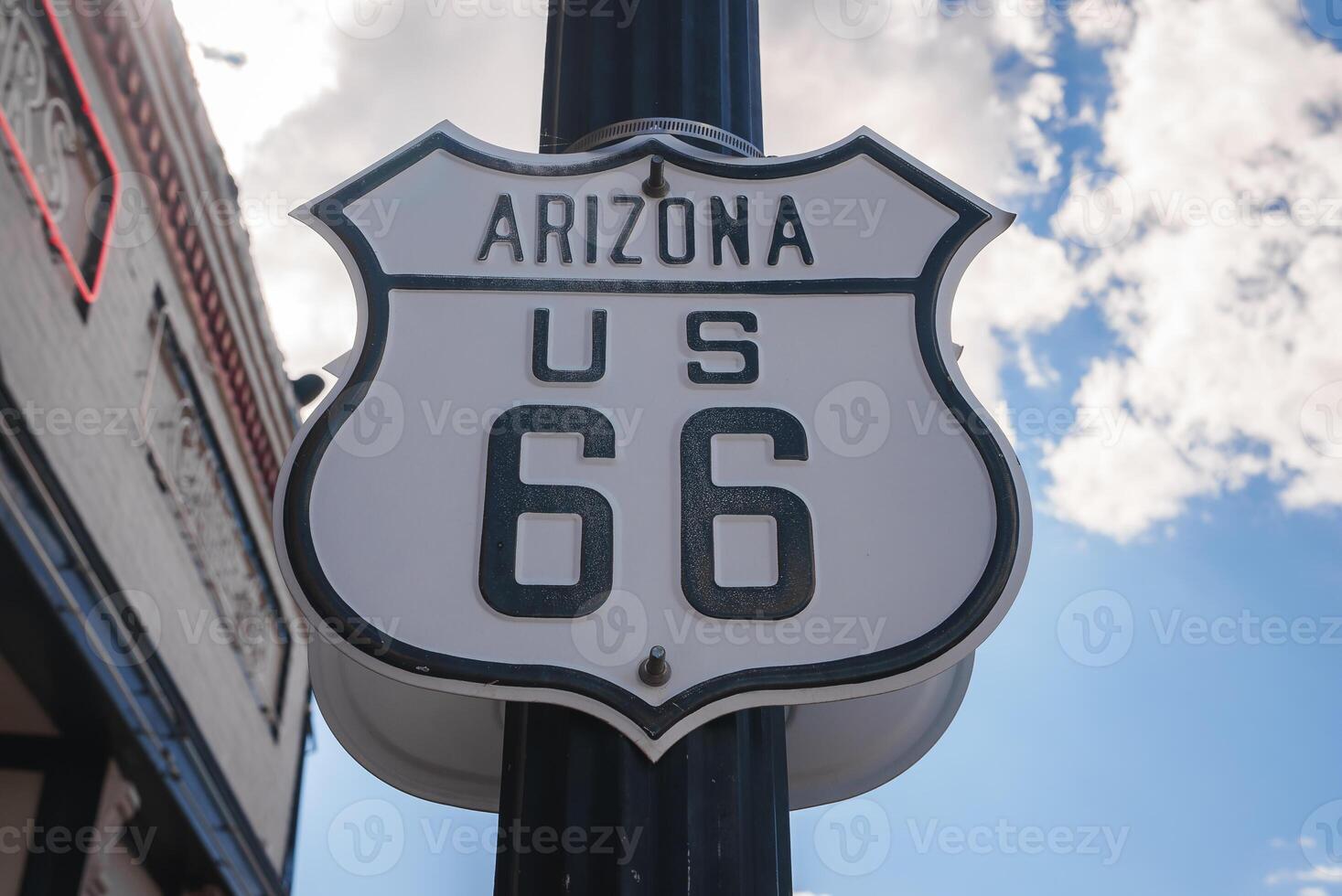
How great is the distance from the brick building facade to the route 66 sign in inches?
123

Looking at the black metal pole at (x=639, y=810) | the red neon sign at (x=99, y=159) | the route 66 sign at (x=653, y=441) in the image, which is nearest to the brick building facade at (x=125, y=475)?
the red neon sign at (x=99, y=159)

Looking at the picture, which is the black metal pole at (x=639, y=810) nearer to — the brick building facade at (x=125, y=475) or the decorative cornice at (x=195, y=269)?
the brick building facade at (x=125, y=475)

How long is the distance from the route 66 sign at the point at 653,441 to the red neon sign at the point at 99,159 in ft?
11.0

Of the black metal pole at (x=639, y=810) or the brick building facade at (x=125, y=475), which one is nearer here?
the black metal pole at (x=639, y=810)

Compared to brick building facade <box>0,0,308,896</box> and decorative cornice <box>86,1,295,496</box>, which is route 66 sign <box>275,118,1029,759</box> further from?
decorative cornice <box>86,1,295,496</box>

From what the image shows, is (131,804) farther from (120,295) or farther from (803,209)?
(803,209)

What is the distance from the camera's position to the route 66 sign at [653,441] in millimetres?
1988

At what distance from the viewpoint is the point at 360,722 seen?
7.78ft

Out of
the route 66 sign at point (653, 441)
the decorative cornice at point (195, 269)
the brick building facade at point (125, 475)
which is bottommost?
the route 66 sign at point (653, 441)

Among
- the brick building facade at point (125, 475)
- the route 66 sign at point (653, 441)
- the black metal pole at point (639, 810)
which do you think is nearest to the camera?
the black metal pole at point (639, 810)

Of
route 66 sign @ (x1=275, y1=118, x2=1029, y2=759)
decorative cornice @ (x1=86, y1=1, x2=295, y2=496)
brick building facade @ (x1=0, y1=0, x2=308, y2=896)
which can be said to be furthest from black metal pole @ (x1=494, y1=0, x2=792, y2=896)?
decorative cornice @ (x1=86, y1=1, x2=295, y2=496)

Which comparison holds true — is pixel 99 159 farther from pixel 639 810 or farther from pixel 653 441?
pixel 639 810

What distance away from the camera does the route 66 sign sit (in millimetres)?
1988

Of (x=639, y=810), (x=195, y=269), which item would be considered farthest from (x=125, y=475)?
(x=639, y=810)
